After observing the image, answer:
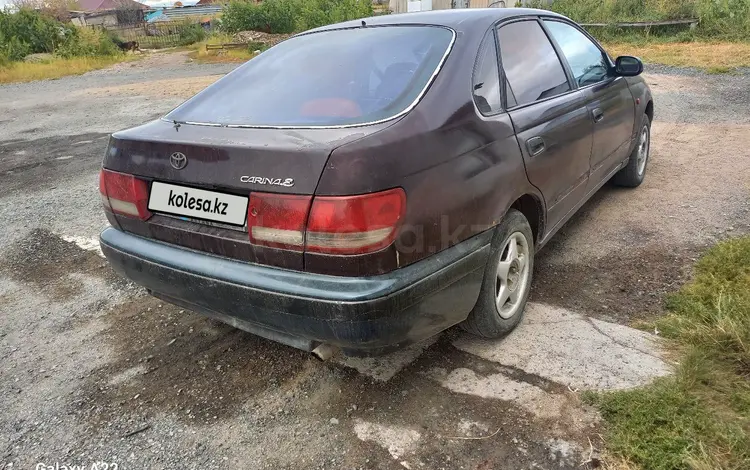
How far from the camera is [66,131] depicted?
919 cm

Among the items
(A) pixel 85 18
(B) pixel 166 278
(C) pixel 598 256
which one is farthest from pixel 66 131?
(A) pixel 85 18

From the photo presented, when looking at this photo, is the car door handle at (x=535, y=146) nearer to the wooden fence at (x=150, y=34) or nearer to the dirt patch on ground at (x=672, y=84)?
the dirt patch on ground at (x=672, y=84)

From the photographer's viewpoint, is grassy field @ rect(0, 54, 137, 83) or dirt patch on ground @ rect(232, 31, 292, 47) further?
dirt patch on ground @ rect(232, 31, 292, 47)

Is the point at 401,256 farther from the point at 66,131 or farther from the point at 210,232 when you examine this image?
the point at 66,131

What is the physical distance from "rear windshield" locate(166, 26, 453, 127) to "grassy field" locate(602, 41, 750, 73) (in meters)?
10.1

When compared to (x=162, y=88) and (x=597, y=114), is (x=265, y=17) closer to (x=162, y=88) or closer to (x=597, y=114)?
(x=162, y=88)

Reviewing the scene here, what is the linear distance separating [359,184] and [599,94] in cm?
239

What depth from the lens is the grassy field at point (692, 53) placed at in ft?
35.3

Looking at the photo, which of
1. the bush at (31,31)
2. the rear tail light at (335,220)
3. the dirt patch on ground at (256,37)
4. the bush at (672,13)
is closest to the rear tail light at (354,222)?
the rear tail light at (335,220)

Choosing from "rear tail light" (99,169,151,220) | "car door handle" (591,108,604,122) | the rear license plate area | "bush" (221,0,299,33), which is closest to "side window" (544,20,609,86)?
"car door handle" (591,108,604,122)

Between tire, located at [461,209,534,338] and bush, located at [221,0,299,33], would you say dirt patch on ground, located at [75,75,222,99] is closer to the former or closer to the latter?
bush, located at [221,0,299,33]

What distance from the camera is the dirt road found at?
213cm

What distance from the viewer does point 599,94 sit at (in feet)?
11.7

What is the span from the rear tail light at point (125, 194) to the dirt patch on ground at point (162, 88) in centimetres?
987
